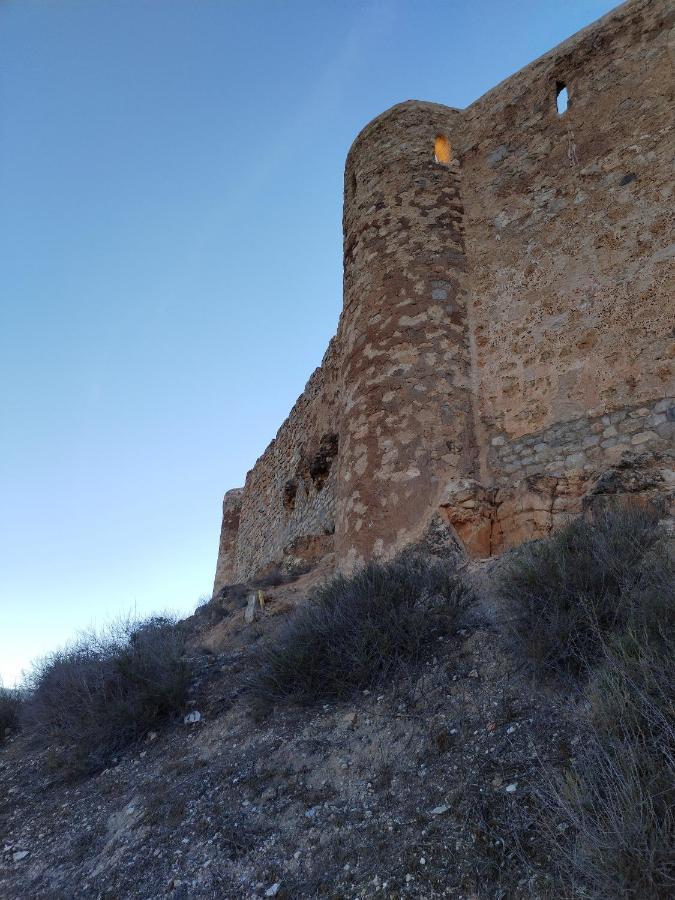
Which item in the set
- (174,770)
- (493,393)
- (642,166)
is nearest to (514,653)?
(174,770)

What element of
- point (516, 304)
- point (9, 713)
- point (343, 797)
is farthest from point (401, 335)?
point (9, 713)

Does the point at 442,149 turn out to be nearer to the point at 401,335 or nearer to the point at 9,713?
the point at 401,335

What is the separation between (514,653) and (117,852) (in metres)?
2.24

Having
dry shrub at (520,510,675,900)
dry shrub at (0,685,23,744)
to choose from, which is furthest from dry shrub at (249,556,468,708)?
dry shrub at (0,685,23,744)

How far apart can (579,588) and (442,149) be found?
20.2 feet

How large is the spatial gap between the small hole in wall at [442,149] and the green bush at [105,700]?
6211mm

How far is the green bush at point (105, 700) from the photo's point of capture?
14.2 ft

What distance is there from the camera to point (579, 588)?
135 inches

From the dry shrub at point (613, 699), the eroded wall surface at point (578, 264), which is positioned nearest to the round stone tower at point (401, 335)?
the eroded wall surface at point (578, 264)

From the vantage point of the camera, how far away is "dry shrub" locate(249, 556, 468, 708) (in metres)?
3.76

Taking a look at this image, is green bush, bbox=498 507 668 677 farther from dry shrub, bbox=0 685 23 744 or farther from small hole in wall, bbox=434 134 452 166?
small hole in wall, bbox=434 134 452 166

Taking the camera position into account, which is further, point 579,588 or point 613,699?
point 579,588

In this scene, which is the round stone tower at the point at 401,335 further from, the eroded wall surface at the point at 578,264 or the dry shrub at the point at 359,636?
the dry shrub at the point at 359,636

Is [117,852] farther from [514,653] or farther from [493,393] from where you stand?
[493,393]
